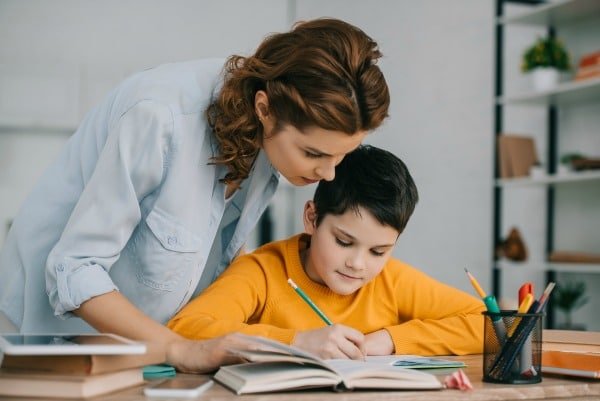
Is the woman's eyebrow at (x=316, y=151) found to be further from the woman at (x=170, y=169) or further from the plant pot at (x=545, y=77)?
the plant pot at (x=545, y=77)

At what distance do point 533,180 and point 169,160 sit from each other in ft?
9.37

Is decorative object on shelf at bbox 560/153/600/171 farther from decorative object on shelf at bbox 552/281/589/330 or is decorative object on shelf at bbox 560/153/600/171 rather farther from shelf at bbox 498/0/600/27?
shelf at bbox 498/0/600/27

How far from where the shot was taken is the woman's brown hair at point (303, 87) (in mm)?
1229

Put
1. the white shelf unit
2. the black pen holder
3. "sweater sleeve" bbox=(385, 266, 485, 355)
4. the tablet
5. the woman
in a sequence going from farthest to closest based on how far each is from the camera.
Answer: the white shelf unit → "sweater sleeve" bbox=(385, 266, 485, 355) → the woman → the black pen holder → the tablet

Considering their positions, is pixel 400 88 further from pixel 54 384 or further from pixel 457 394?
pixel 54 384

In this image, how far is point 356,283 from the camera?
1469 mm

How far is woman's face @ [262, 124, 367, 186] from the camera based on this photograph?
1256 millimetres

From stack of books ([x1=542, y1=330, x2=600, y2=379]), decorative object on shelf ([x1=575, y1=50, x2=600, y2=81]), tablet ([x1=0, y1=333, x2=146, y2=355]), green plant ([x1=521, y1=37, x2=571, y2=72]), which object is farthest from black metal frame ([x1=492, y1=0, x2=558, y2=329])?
tablet ([x1=0, y1=333, x2=146, y2=355])

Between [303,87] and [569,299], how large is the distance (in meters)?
2.88

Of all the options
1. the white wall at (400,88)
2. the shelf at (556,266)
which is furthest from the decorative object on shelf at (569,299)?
the white wall at (400,88)

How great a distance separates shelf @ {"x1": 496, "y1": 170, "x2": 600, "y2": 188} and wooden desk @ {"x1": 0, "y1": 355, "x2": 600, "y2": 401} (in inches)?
99.7

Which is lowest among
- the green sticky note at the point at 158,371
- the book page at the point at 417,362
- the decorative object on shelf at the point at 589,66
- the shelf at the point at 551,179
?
the shelf at the point at 551,179

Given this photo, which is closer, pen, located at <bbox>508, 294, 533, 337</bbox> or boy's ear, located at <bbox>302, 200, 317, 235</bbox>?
pen, located at <bbox>508, 294, 533, 337</bbox>

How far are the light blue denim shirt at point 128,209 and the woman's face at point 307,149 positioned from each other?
0.11 m
